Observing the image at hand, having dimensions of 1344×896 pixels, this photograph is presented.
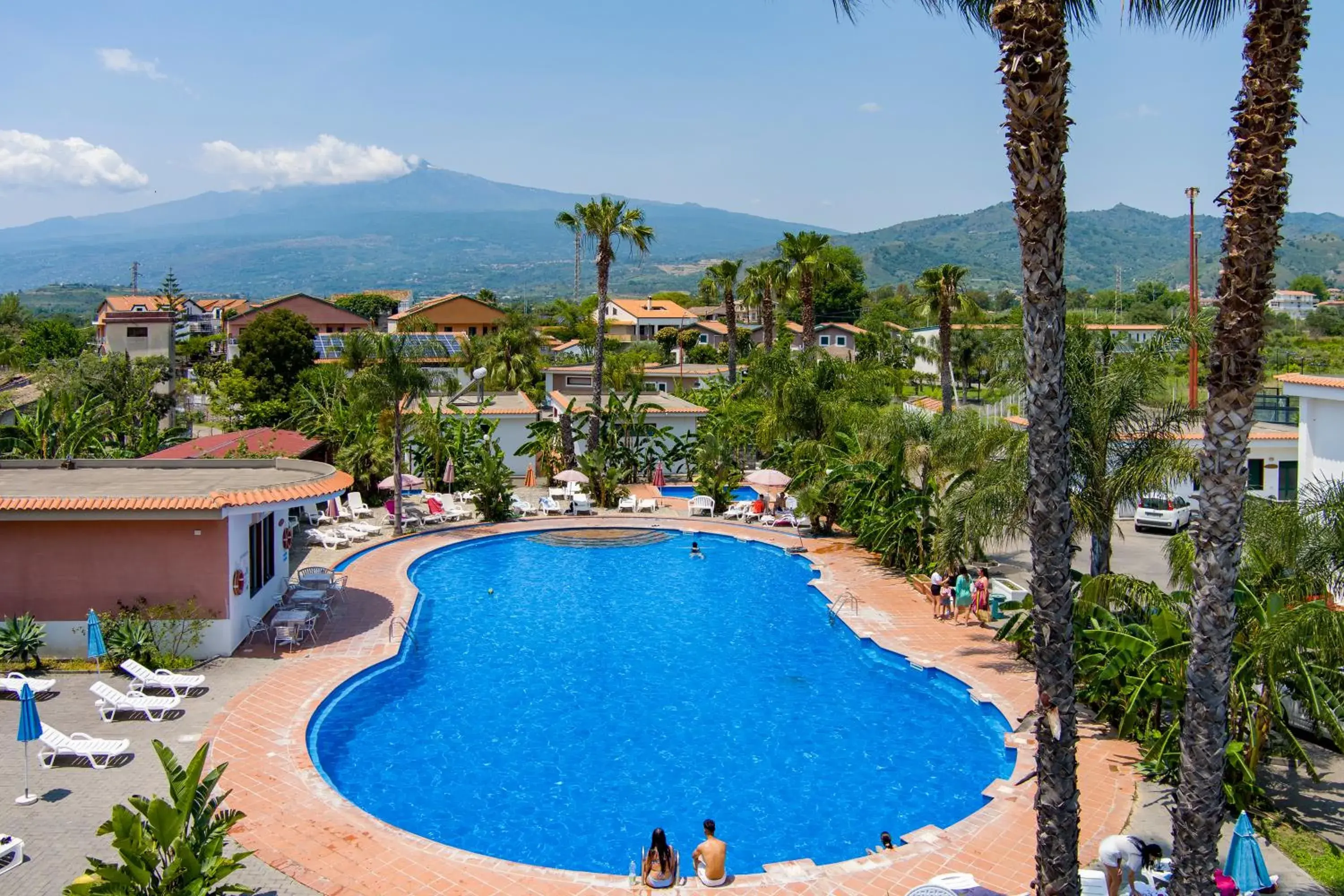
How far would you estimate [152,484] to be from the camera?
17.8 metres

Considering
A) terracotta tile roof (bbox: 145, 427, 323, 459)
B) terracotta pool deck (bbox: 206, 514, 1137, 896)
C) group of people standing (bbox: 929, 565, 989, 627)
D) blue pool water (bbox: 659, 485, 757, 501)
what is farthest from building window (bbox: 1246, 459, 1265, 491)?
terracotta tile roof (bbox: 145, 427, 323, 459)

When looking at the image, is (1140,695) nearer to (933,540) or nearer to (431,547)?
(933,540)

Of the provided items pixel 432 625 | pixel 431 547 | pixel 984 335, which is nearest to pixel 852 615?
pixel 432 625

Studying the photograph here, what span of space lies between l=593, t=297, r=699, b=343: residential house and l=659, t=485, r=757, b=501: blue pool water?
63.9 m

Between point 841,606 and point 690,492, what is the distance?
45.6ft

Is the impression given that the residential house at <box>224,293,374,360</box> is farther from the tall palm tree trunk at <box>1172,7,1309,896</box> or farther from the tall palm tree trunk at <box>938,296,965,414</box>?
the tall palm tree trunk at <box>1172,7,1309,896</box>

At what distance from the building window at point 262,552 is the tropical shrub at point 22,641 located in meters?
3.19

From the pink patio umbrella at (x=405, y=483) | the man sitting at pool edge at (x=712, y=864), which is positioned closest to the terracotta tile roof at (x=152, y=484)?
the pink patio umbrella at (x=405, y=483)

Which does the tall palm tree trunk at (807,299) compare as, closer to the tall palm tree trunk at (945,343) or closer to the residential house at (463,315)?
the tall palm tree trunk at (945,343)

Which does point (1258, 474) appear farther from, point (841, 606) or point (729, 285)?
point (729, 285)

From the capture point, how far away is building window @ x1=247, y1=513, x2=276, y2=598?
17547 mm

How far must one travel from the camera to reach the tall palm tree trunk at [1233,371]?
21.6 ft

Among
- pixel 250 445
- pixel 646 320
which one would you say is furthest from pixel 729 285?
pixel 646 320

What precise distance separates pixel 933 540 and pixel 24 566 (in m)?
16.6
